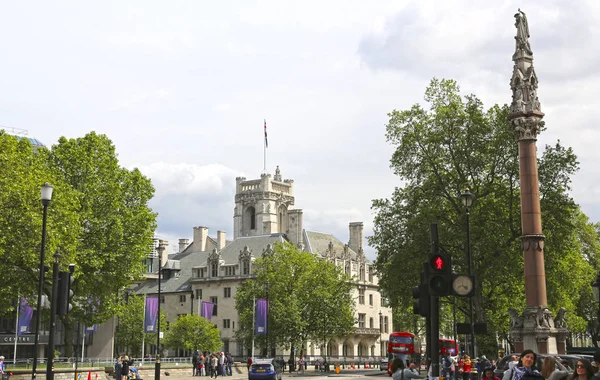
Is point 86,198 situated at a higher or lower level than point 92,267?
higher

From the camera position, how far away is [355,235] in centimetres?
11888

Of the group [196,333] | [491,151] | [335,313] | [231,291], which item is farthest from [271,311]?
[491,151]

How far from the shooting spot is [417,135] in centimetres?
5119

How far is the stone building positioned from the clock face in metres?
81.8

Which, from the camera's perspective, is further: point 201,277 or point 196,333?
point 201,277

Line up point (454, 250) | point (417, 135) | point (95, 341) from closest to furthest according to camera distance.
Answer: point (454, 250) < point (417, 135) < point (95, 341)

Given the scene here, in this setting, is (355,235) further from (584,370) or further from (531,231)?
(584,370)

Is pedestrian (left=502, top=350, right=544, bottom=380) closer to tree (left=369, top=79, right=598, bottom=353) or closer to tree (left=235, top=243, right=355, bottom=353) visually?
tree (left=369, top=79, right=598, bottom=353)

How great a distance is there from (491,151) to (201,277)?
6650 cm

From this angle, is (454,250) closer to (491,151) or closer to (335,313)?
(491,151)

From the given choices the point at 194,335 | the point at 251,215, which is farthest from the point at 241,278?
the point at 251,215

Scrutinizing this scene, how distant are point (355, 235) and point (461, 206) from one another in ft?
230

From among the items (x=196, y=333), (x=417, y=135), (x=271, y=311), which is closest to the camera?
(x=417, y=135)

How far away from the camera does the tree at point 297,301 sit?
77.4m
